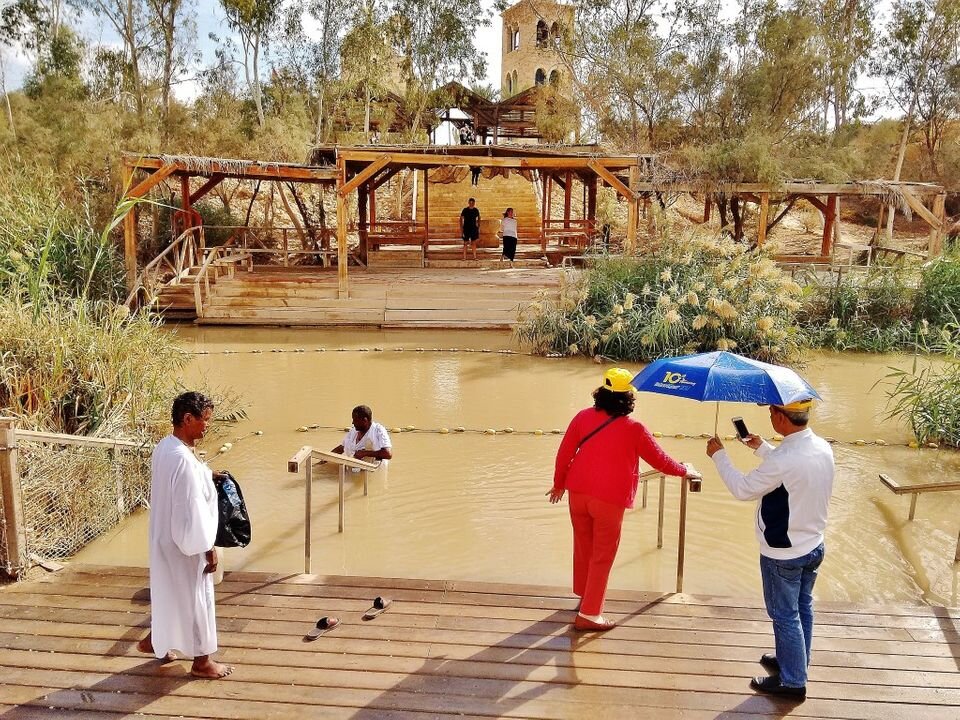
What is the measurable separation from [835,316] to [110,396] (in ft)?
41.9

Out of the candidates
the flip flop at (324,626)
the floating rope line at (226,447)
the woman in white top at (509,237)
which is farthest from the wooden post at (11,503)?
the woman in white top at (509,237)

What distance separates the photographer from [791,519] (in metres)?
3.25

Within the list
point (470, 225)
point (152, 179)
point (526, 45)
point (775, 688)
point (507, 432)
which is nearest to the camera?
point (775, 688)

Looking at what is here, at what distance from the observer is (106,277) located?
49.1 feet

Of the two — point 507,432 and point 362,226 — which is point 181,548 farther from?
point 362,226

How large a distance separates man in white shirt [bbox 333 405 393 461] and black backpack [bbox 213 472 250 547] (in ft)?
10.6

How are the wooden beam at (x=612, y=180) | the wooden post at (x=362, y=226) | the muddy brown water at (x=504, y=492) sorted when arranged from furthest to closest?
the wooden post at (x=362, y=226), the wooden beam at (x=612, y=180), the muddy brown water at (x=504, y=492)

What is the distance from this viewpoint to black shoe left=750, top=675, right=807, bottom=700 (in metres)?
3.42

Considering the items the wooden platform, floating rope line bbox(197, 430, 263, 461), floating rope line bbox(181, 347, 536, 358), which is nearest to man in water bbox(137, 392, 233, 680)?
floating rope line bbox(197, 430, 263, 461)

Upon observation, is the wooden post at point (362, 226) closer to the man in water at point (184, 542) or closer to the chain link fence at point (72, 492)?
the chain link fence at point (72, 492)

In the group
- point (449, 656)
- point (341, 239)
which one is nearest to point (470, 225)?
point (341, 239)

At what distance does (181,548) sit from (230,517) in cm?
33

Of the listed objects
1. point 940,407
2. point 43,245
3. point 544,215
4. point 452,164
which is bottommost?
point 940,407

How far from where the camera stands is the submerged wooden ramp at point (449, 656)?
3.36 metres
